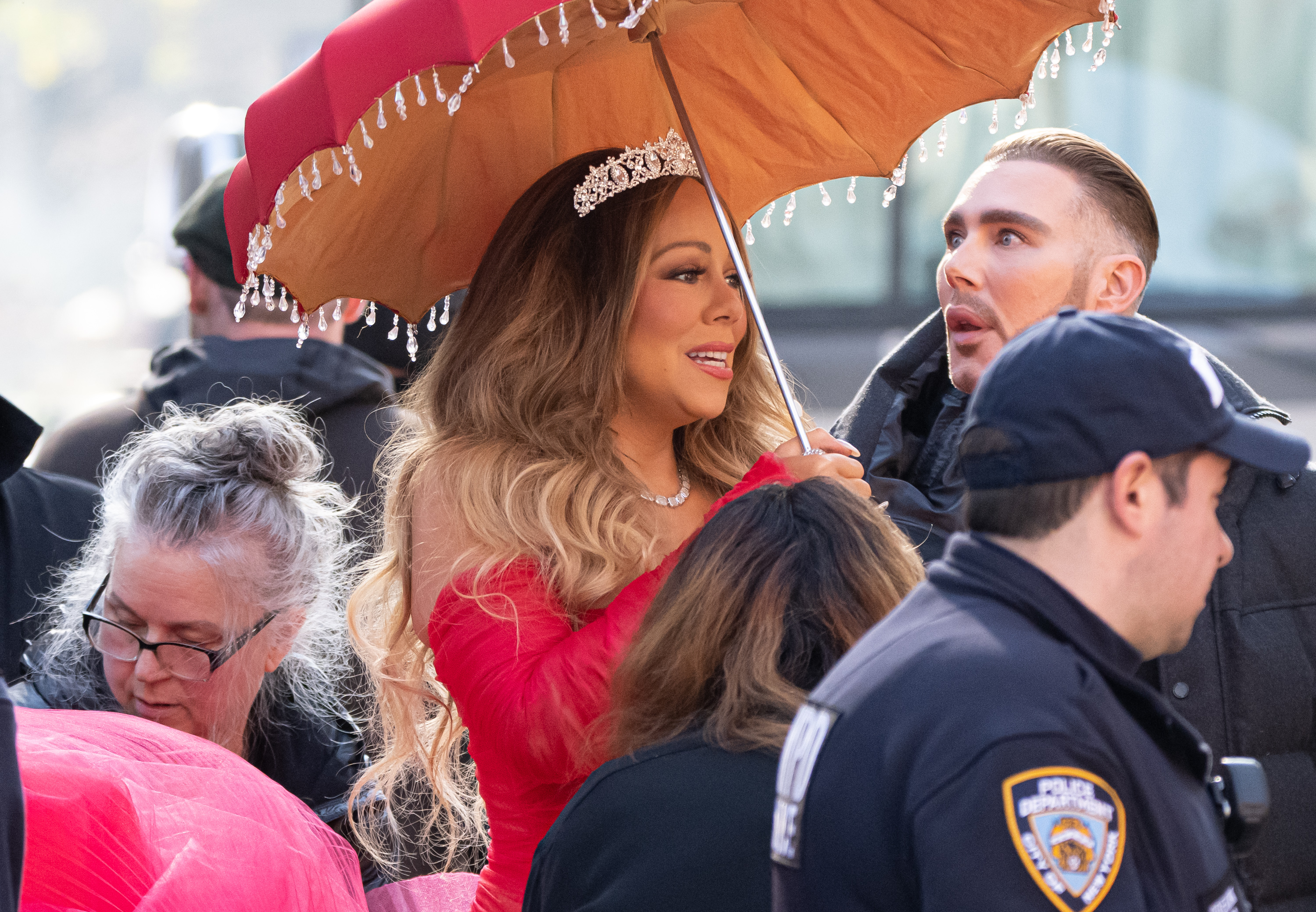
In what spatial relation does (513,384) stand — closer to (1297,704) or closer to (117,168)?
(1297,704)

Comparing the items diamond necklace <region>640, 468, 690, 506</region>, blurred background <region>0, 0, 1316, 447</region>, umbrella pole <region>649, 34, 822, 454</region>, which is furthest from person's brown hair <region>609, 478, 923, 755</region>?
blurred background <region>0, 0, 1316, 447</region>

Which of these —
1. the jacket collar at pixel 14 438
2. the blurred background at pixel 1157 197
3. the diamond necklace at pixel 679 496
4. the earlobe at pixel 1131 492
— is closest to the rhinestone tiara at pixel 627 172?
the diamond necklace at pixel 679 496

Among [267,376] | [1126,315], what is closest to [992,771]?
[1126,315]

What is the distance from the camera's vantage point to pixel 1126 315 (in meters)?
2.06

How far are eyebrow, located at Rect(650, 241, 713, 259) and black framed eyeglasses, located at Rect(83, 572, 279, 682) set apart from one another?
3.73 ft

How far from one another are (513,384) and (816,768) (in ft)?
4.88

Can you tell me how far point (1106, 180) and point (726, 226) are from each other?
839mm

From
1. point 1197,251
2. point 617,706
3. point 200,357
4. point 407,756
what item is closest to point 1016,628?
point 617,706

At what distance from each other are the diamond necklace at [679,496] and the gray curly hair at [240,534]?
733 mm

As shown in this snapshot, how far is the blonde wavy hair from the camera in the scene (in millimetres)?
2434

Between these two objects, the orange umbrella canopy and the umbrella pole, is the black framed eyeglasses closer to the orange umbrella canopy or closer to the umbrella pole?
the orange umbrella canopy

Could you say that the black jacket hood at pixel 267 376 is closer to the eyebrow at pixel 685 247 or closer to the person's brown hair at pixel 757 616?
the eyebrow at pixel 685 247

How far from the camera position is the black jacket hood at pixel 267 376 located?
3537 mm

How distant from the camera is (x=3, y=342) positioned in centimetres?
1038
